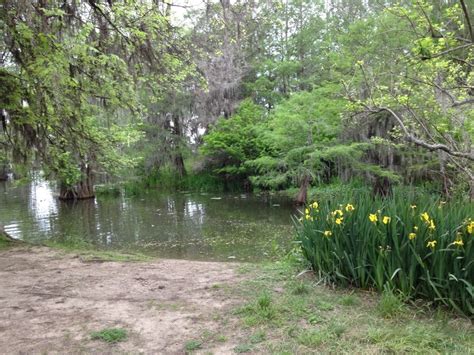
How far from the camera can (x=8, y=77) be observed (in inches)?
Answer: 241

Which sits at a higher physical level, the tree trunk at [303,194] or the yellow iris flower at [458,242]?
the yellow iris flower at [458,242]

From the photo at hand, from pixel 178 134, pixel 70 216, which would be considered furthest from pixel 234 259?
pixel 178 134

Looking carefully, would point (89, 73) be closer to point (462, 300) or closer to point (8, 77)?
point (8, 77)

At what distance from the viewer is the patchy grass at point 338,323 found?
2.74 m

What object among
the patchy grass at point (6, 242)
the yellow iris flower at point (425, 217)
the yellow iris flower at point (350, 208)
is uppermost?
the yellow iris flower at point (350, 208)

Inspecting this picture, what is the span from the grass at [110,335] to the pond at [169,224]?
3.96 metres

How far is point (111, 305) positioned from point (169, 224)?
32.9 ft

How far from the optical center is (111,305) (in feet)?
12.0

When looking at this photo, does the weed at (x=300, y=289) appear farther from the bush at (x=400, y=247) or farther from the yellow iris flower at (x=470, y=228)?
the yellow iris flower at (x=470, y=228)

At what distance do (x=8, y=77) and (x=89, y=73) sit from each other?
3.65ft

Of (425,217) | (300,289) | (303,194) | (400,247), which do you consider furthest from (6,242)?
(303,194)

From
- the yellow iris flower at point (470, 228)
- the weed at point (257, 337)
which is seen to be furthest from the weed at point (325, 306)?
the yellow iris flower at point (470, 228)

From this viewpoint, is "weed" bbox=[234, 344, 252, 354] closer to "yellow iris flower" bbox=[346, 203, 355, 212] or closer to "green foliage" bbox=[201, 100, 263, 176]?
"yellow iris flower" bbox=[346, 203, 355, 212]

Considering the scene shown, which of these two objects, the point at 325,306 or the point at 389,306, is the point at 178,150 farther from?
the point at 389,306
